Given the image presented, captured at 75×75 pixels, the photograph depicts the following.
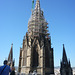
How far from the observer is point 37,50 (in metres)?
34.2

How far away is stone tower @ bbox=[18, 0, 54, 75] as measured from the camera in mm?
32312

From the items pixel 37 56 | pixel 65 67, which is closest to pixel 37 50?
pixel 37 56

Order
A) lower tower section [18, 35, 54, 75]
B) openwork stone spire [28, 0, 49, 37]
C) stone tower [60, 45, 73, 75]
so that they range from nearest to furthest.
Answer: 1. lower tower section [18, 35, 54, 75]
2. stone tower [60, 45, 73, 75]
3. openwork stone spire [28, 0, 49, 37]

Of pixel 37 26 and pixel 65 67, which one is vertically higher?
pixel 37 26

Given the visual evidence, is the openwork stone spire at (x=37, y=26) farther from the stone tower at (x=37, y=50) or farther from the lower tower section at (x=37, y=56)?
the lower tower section at (x=37, y=56)

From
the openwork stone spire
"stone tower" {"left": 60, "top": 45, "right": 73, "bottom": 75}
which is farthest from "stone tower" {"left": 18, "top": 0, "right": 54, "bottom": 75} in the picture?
"stone tower" {"left": 60, "top": 45, "right": 73, "bottom": 75}

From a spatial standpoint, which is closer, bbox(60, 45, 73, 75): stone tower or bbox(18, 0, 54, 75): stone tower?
bbox(18, 0, 54, 75): stone tower

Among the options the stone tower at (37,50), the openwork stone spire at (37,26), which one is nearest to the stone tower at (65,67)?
the stone tower at (37,50)

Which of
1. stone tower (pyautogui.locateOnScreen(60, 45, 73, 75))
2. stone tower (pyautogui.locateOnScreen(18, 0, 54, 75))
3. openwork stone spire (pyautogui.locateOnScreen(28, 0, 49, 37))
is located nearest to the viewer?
stone tower (pyautogui.locateOnScreen(18, 0, 54, 75))

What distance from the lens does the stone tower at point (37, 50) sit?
32312 millimetres

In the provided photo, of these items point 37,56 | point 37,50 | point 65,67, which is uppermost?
point 37,50

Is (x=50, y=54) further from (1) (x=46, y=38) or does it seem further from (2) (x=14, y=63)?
(2) (x=14, y=63)

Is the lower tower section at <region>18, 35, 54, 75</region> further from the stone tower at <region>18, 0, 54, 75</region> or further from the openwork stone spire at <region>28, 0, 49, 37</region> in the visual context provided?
the openwork stone spire at <region>28, 0, 49, 37</region>

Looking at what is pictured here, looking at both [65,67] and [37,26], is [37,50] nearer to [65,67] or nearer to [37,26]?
[37,26]
